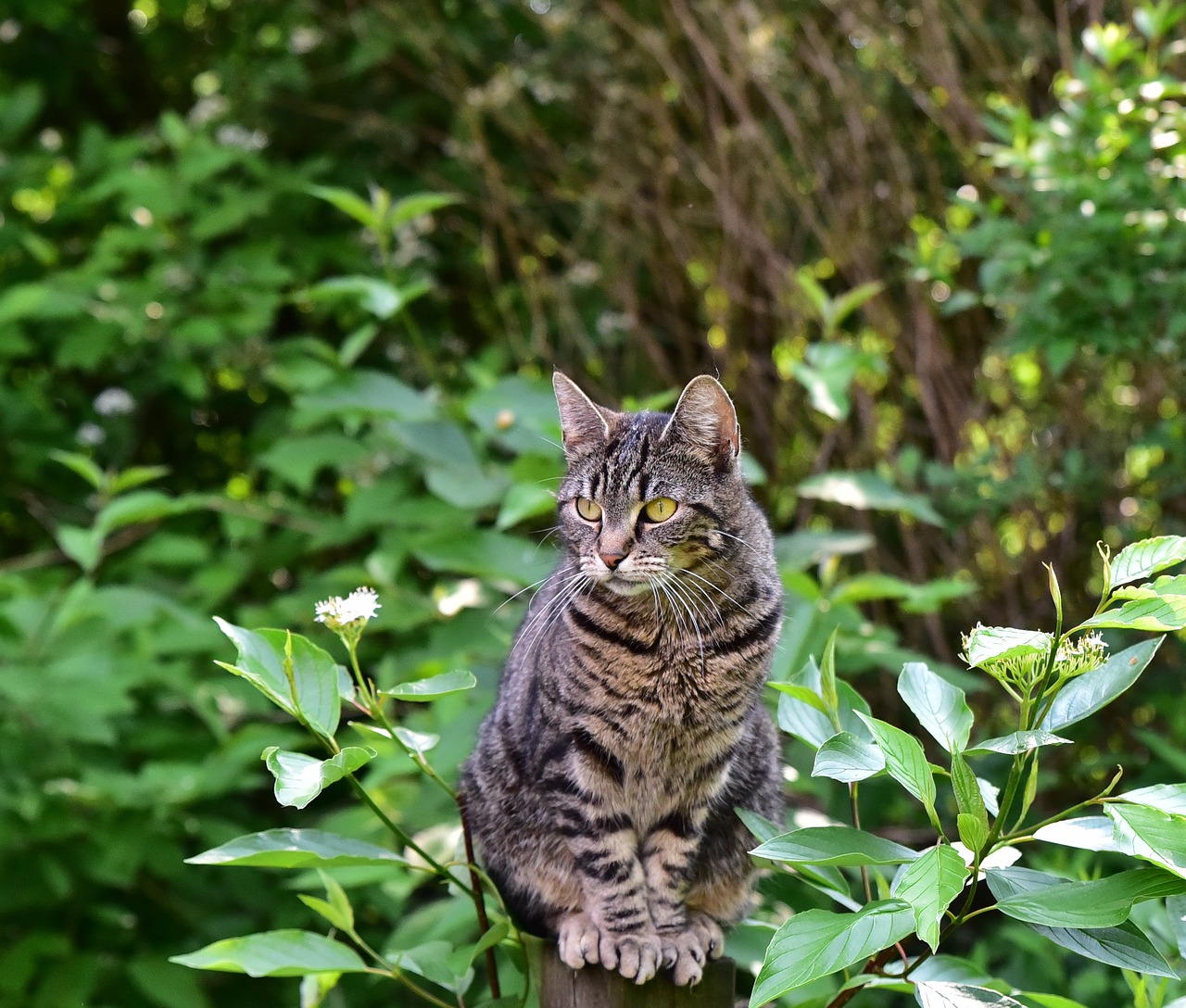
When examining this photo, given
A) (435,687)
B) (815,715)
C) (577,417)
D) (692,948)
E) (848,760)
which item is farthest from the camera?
(577,417)

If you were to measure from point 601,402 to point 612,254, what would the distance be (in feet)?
1.76

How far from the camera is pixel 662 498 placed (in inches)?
80.6

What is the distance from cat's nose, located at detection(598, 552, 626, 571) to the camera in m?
1.97

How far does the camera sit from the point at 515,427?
10.4ft

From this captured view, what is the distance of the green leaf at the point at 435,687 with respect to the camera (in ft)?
4.69

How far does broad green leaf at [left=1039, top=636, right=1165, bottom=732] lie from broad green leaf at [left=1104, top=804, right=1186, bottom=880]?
0.46 feet

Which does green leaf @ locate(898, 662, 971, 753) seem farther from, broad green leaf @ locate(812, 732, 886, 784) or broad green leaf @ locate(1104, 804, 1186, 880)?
broad green leaf @ locate(1104, 804, 1186, 880)

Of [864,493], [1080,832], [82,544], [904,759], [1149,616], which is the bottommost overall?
[864,493]

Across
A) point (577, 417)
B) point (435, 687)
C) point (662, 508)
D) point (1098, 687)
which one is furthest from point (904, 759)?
point (577, 417)

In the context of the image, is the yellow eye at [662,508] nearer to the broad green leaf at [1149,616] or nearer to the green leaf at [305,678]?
the green leaf at [305,678]

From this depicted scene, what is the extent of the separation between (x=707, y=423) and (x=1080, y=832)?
95 cm

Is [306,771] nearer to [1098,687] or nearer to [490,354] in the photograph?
[1098,687]

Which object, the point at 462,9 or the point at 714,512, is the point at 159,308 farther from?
the point at 714,512

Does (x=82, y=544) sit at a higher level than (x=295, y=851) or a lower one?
lower
